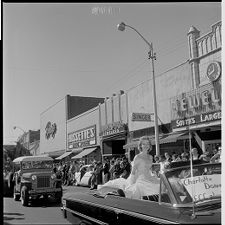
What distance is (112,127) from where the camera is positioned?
5.17m

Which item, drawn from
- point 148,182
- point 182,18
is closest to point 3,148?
point 148,182

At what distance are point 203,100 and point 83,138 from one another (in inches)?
154

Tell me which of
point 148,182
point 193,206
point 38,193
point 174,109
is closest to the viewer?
point 193,206

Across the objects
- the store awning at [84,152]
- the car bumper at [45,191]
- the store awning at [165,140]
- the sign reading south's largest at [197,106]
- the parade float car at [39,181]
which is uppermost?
the sign reading south's largest at [197,106]

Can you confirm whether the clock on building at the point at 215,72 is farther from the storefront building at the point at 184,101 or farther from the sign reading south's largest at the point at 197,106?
the sign reading south's largest at the point at 197,106

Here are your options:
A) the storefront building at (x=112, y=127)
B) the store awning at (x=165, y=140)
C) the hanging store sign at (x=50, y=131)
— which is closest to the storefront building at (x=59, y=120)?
the hanging store sign at (x=50, y=131)

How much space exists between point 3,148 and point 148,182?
4.09 feet

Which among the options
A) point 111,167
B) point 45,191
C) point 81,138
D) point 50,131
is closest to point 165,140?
point 81,138

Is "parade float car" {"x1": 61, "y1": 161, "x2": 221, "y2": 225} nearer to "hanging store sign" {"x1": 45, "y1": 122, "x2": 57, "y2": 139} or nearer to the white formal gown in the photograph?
the white formal gown

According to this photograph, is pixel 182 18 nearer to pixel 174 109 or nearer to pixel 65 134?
pixel 65 134

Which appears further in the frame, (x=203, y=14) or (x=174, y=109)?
(x=174, y=109)

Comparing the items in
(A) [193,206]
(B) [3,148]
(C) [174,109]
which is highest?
(C) [174,109]

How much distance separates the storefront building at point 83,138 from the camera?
14.6 feet

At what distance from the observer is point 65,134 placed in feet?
14.9
